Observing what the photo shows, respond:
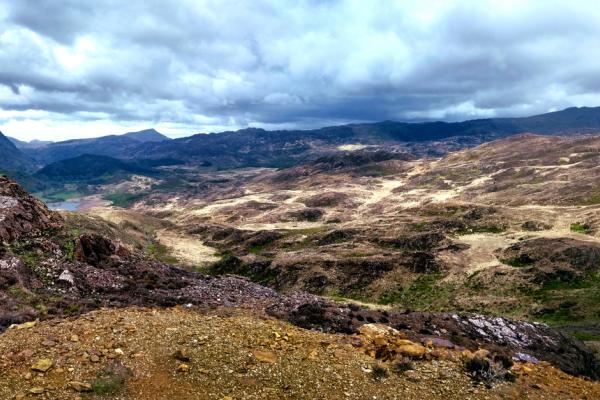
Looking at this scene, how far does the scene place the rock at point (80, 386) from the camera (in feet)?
61.0

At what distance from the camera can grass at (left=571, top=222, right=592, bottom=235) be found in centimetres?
9412

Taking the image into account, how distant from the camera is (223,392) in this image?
Result: 19609 millimetres

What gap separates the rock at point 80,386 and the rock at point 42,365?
5.57 feet

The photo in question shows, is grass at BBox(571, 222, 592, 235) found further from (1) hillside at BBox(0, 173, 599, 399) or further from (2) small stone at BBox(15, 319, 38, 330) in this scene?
(2) small stone at BBox(15, 319, 38, 330)

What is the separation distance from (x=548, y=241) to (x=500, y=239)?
11571 mm

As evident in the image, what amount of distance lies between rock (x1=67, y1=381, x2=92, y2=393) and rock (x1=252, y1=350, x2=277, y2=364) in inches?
306

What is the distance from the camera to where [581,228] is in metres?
97.0

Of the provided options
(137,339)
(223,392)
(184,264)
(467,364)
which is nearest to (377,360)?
(467,364)

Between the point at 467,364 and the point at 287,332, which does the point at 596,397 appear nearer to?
the point at 467,364

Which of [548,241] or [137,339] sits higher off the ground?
[137,339]

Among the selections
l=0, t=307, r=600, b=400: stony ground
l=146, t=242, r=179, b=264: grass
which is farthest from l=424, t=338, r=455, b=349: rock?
l=146, t=242, r=179, b=264: grass

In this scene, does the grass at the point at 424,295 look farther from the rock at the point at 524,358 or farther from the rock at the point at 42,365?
the rock at the point at 42,365

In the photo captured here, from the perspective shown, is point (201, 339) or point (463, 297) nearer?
point (201, 339)

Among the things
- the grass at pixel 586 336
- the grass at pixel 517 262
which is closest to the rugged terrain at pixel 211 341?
the grass at pixel 586 336
